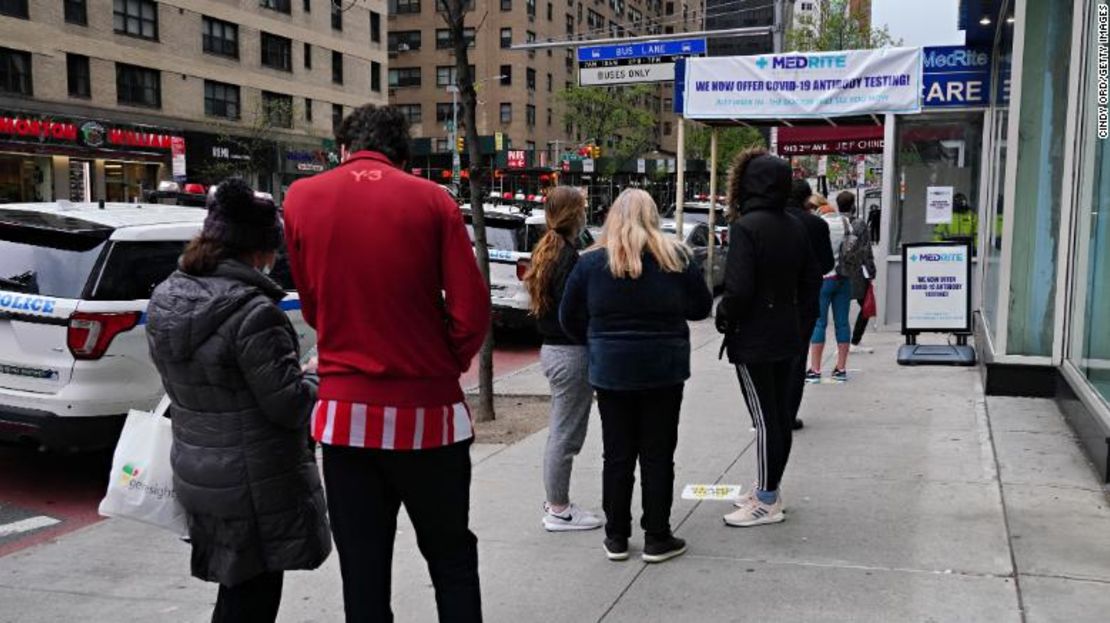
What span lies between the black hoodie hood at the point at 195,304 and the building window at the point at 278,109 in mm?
41291

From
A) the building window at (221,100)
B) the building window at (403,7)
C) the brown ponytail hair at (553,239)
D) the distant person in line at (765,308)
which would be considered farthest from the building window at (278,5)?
the distant person in line at (765,308)

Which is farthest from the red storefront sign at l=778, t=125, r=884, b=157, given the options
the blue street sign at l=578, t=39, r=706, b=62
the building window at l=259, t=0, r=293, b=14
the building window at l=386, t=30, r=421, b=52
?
the building window at l=386, t=30, r=421, b=52

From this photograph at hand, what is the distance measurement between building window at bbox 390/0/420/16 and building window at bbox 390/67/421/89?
4243 mm

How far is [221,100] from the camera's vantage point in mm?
41281

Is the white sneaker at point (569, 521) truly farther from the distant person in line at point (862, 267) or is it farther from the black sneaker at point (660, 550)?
the distant person in line at point (862, 267)

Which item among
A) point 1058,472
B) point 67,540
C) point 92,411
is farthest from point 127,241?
point 1058,472

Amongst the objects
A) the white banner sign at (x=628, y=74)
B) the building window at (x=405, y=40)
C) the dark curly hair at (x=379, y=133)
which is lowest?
the dark curly hair at (x=379, y=133)

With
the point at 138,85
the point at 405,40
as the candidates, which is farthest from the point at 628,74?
the point at 405,40

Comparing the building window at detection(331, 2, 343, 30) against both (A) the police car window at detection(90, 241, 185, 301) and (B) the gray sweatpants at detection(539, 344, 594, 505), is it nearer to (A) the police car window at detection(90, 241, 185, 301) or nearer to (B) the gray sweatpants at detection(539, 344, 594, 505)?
(A) the police car window at detection(90, 241, 185, 301)

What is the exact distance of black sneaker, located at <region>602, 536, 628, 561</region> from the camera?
186 inches

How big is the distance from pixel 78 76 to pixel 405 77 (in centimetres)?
4500

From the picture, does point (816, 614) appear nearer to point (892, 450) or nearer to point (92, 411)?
point (892, 450)

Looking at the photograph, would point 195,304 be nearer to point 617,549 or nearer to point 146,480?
point 146,480

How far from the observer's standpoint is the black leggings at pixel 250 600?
3.15 metres
